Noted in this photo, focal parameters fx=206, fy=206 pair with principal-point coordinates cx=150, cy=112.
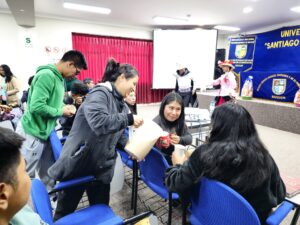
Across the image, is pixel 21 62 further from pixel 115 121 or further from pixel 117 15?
pixel 115 121

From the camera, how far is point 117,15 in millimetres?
5184

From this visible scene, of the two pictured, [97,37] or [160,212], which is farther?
[97,37]

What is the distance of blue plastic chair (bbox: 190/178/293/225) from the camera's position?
837 mm

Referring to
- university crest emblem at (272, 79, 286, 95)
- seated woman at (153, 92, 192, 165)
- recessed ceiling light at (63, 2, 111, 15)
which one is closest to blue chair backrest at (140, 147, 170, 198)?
seated woman at (153, 92, 192, 165)

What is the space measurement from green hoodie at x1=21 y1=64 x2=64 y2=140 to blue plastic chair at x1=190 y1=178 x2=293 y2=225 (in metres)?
1.16

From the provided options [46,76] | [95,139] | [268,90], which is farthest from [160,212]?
[268,90]

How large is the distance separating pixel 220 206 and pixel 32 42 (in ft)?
19.1

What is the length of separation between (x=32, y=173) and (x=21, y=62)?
4648 mm

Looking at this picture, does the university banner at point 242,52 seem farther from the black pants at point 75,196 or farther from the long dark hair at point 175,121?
the black pants at point 75,196

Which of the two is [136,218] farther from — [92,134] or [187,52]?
[187,52]

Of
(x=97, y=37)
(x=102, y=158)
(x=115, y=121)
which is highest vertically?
(x=97, y=37)

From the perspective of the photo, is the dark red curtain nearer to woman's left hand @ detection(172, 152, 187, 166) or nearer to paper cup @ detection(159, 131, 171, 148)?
paper cup @ detection(159, 131, 171, 148)

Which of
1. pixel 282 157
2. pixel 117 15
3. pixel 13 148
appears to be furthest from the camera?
pixel 117 15

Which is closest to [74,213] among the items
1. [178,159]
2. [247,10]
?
[178,159]
